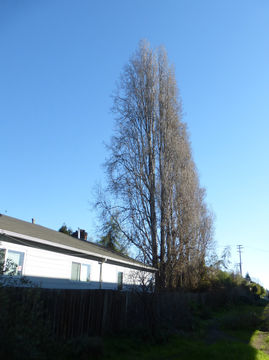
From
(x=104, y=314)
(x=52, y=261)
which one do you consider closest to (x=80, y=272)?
(x=52, y=261)

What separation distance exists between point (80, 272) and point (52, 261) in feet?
6.43

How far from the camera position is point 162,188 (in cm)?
1948

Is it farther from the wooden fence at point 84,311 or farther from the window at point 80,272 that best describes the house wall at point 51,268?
the wooden fence at point 84,311

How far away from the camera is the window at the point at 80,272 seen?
11953mm

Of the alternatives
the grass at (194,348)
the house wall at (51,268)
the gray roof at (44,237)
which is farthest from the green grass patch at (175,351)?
the gray roof at (44,237)

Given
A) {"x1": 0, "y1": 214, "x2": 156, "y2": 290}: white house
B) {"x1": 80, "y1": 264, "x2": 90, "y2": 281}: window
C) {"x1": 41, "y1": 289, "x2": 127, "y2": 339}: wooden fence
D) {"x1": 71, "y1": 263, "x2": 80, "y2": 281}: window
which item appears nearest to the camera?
{"x1": 41, "y1": 289, "x2": 127, "y2": 339}: wooden fence

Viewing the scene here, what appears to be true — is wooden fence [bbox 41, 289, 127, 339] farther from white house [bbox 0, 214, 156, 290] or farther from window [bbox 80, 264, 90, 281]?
window [bbox 80, 264, 90, 281]

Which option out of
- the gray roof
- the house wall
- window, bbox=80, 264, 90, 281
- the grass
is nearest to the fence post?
the grass

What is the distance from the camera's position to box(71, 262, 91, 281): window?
11953 millimetres

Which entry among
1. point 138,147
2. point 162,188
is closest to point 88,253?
point 162,188

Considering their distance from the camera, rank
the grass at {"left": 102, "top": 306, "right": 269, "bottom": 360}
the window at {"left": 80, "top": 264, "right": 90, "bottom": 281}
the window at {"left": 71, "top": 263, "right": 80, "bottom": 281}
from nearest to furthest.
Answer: the grass at {"left": 102, "top": 306, "right": 269, "bottom": 360} → the window at {"left": 71, "top": 263, "right": 80, "bottom": 281} → the window at {"left": 80, "top": 264, "right": 90, "bottom": 281}

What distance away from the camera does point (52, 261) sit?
10.6m

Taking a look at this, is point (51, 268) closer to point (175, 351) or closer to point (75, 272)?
point (75, 272)

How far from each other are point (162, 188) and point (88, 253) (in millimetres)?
8449
